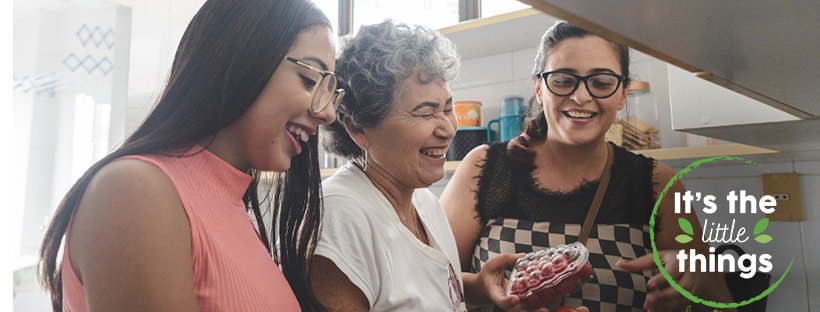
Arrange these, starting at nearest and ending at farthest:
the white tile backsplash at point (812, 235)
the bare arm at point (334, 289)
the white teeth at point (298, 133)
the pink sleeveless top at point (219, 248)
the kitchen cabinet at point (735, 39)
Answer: the kitchen cabinet at point (735, 39), the pink sleeveless top at point (219, 248), the white teeth at point (298, 133), the bare arm at point (334, 289), the white tile backsplash at point (812, 235)

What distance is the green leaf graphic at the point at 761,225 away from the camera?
133cm

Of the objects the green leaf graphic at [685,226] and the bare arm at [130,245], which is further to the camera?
the green leaf graphic at [685,226]

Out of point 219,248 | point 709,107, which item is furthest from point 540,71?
point 219,248

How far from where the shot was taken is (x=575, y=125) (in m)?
1.06

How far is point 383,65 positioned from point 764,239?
1.03 metres

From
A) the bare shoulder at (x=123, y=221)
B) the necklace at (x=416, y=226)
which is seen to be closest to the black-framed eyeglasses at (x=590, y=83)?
the necklace at (x=416, y=226)

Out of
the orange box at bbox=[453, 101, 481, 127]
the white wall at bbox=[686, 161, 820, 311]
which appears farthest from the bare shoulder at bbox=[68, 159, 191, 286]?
the white wall at bbox=[686, 161, 820, 311]

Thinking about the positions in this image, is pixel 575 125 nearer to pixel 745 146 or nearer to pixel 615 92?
pixel 615 92

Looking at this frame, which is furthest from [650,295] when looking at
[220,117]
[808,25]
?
[220,117]

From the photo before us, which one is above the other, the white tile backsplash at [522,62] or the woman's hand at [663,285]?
the white tile backsplash at [522,62]

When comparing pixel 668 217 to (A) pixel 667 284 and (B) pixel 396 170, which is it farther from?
(B) pixel 396 170

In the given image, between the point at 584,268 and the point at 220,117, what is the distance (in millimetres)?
575

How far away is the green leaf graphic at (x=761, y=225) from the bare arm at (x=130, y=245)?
1319mm

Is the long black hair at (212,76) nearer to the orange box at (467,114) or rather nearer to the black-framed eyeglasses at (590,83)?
the black-framed eyeglasses at (590,83)
